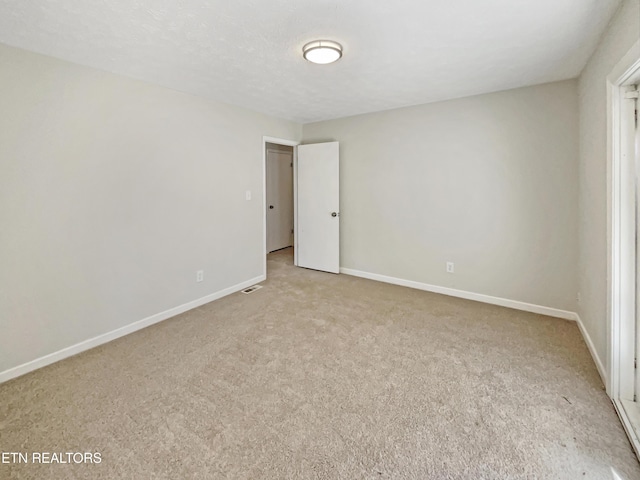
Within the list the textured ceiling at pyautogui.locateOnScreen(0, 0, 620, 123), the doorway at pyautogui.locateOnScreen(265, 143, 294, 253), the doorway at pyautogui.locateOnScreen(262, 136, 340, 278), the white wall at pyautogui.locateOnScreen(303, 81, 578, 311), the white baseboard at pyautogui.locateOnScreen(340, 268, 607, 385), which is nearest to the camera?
the textured ceiling at pyautogui.locateOnScreen(0, 0, 620, 123)

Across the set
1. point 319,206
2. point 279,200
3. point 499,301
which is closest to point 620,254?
point 499,301

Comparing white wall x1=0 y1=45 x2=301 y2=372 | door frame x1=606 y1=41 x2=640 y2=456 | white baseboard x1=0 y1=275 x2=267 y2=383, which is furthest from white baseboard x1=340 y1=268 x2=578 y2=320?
white wall x1=0 y1=45 x2=301 y2=372

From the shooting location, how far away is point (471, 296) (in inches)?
139

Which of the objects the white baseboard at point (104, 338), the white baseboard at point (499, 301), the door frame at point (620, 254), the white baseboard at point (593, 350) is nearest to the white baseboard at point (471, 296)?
the white baseboard at point (499, 301)

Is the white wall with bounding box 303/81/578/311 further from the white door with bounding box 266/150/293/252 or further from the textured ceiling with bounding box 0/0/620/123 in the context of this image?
the white door with bounding box 266/150/293/252

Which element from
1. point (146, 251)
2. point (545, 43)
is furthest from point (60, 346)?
point (545, 43)

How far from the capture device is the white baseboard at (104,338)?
7.06ft

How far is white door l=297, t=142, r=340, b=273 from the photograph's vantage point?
4.48m

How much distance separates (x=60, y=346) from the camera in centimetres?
236

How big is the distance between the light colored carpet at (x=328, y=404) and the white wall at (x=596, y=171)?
0.37 metres

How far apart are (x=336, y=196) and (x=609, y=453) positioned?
3.65 meters

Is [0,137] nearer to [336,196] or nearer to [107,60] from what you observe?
[107,60]

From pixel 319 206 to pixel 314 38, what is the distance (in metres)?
2.75

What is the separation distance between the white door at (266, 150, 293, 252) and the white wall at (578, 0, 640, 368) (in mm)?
4908
